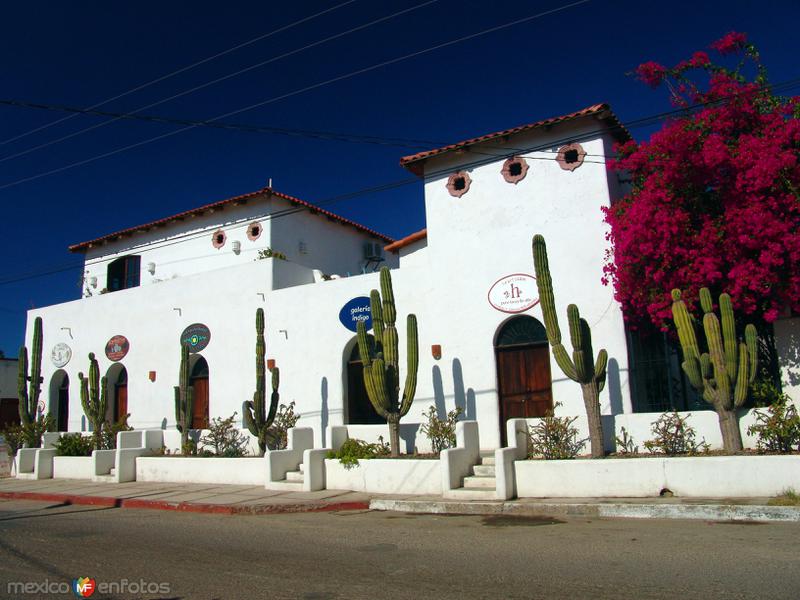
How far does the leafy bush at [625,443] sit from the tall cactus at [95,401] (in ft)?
45.1

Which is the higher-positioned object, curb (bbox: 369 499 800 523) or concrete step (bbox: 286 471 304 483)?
concrete step (bbox: 286 471 304 483)

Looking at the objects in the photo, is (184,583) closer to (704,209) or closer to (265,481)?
(265,481)

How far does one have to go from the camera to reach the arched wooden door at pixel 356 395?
1622 centimetres

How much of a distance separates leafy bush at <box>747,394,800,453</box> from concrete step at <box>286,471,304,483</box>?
27.1 feet

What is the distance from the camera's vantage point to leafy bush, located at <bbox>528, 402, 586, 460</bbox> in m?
11.4

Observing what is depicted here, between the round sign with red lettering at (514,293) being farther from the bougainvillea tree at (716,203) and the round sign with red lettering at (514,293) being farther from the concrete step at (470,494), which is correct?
the concrete step at (470,494)

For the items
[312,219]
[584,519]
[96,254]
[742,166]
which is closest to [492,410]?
[584,519]

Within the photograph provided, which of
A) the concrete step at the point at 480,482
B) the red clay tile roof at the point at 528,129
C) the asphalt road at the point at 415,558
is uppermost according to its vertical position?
the red clay tile roof at the point at 528,129

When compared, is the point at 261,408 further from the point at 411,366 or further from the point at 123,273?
the point at 123,273

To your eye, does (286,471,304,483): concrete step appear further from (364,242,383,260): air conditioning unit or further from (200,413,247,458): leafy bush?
(364,242,383,260): air conditioning unit

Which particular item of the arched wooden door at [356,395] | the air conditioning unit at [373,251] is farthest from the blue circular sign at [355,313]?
the air conditioning unit at [373,251]

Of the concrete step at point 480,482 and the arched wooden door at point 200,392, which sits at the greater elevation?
the arched wooden door at point 200,392

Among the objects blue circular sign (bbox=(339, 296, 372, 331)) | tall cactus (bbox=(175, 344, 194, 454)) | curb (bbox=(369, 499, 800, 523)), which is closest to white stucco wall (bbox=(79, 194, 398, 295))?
tall cactus (bbox=(175, 344, 194, 454))

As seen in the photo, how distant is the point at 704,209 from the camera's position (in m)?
11.7
